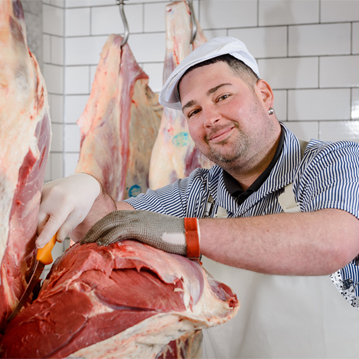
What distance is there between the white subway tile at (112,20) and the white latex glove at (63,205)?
173 centimetres

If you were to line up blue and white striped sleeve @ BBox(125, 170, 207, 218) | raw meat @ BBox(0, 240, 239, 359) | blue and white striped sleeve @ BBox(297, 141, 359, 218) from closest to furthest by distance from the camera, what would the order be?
raw meat @ BBox(0, 240, 239, 359) → blue and white striped sleeve @ BBox(297, 141, 359, 218) → blue and white striped sleeve @ BBox(125, 170, 207, 218)

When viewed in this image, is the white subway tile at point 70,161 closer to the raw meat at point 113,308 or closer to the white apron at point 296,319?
the white apron at point 296,319

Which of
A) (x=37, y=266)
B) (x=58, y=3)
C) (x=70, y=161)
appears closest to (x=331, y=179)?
(x=37, y=266)

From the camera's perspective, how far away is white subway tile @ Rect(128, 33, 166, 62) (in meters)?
2.50

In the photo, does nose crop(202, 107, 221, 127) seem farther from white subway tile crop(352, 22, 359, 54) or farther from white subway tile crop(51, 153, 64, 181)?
white subway tile crop(51, 153, 64, 181)

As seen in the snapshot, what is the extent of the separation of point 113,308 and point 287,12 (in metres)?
2.18

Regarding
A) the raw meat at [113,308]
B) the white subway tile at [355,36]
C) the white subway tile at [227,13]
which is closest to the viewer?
the raw meat at [113,308]

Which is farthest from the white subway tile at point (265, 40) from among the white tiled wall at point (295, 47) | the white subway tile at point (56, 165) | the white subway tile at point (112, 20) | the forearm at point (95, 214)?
the forearm at point (95, 214)

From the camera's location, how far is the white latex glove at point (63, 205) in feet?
2.67

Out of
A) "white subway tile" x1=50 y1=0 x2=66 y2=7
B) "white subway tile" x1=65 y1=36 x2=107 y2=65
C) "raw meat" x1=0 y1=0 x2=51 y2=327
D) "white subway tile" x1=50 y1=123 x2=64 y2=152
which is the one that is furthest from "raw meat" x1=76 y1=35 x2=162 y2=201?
"raw meat" x1=0 y1=0 x2=51 y2=327

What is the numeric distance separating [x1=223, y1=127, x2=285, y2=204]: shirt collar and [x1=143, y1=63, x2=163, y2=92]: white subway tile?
1.15 m

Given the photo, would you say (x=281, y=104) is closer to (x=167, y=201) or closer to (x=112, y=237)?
(x=167, y=201)

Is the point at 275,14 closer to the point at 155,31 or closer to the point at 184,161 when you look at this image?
the point at 155,31

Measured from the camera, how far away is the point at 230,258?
3.12ft
